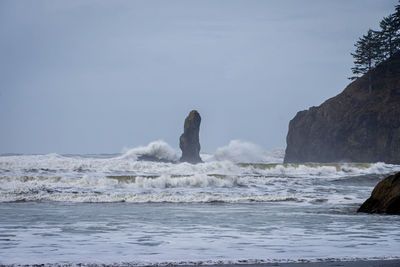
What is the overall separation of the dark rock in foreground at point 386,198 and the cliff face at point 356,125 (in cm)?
4411

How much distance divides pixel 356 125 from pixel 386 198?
5078cm

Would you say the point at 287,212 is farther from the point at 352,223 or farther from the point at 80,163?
the point at 80,163

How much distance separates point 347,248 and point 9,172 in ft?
82.9

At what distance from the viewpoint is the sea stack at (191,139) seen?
215ft

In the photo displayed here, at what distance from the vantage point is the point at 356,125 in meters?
62.7

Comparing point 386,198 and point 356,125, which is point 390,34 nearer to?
point 356,125

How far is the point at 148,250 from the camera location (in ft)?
25.7

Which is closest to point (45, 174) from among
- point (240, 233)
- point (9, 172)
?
point (9, 172)

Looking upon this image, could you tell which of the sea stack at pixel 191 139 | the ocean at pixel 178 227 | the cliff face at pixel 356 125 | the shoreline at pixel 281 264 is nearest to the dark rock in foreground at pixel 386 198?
the ocean at pixel 178 227

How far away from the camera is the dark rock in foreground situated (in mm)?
13875

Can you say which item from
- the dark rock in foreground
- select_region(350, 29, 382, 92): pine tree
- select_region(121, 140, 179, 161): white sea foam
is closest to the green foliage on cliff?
select_region(350, 29, 382, 92): pine tree

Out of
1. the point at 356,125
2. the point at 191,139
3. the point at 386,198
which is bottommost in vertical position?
the point at 386,198

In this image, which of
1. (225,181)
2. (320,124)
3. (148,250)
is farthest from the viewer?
(320,124)

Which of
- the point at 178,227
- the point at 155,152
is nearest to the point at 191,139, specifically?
the point at 155,152
